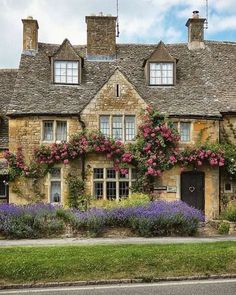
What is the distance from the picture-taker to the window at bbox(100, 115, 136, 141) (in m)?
25.9

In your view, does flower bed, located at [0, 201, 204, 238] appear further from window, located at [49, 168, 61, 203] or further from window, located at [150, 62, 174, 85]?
window, located at [150, 62, 174, 85]

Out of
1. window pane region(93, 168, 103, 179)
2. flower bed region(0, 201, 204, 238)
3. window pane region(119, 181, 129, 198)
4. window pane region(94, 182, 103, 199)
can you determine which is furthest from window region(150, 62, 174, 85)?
flower bed region(0, 201, 204, 238)

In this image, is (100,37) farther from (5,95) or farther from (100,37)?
(5,95)

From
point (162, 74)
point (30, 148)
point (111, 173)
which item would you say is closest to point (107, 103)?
point (111, 173)

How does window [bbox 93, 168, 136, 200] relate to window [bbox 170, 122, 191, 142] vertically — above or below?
below

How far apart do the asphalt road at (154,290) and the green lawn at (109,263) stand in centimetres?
58

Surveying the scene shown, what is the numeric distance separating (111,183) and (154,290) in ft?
49.8

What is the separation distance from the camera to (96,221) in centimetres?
1797

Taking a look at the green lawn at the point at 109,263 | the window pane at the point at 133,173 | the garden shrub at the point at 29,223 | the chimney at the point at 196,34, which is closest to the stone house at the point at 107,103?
the window pane at the point at 133,173

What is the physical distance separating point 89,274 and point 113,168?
14.0 m

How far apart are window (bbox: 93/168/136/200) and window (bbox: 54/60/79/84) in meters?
5.55

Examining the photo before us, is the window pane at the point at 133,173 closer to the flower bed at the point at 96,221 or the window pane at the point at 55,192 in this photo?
the window pane at the point at 55,192

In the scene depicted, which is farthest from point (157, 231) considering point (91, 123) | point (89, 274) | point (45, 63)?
point (45, 63)

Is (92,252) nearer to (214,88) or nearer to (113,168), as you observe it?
(113,168)
